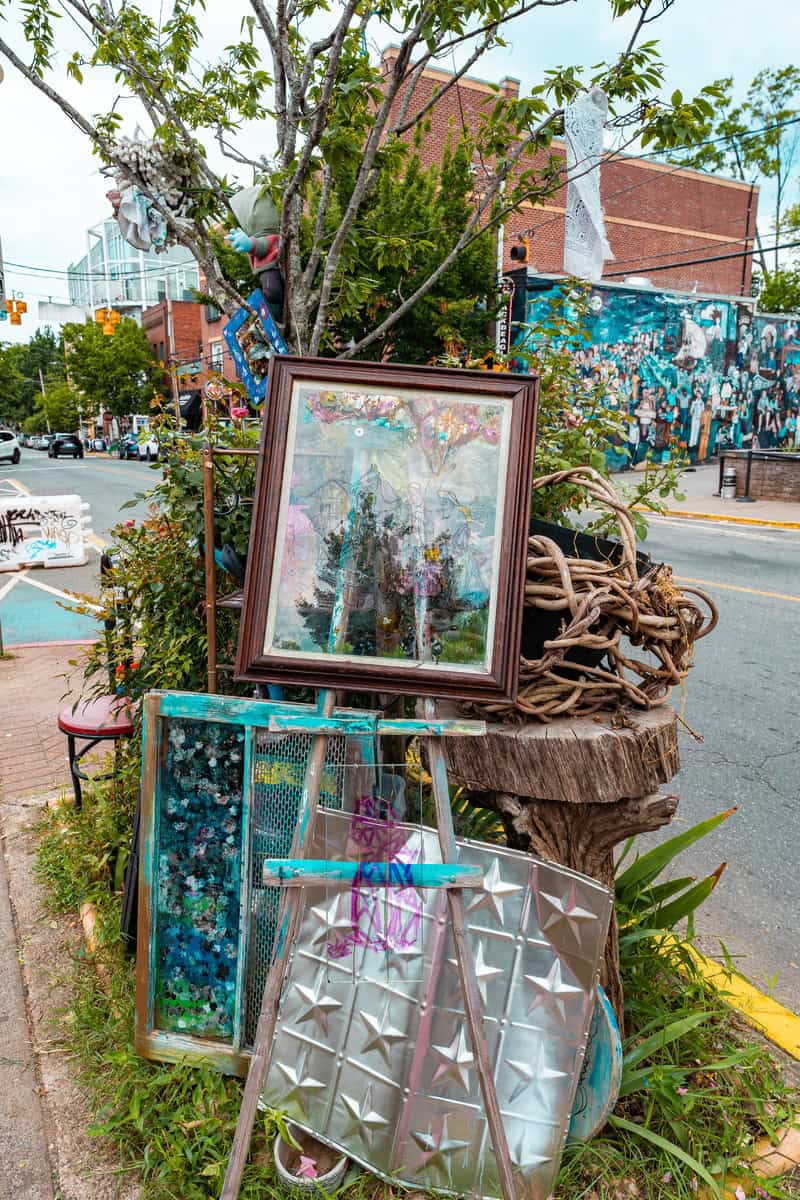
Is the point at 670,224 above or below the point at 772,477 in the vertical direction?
above

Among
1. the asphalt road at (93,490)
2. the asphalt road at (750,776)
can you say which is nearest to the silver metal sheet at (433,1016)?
the asphalt road at (750,776)

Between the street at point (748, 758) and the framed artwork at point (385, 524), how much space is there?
1032mm

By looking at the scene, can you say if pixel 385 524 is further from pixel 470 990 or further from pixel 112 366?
pixel 112 366

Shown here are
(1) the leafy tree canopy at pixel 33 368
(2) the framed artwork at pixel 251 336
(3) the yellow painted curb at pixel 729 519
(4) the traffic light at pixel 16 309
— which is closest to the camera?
(2) the framed artwork at pixel 251 336

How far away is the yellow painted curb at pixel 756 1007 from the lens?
2496 millimetres

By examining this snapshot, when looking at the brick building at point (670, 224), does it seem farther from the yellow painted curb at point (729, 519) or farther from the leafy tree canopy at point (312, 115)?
the leafy tree canopy at point (312, 115)

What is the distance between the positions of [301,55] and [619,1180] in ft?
14.3

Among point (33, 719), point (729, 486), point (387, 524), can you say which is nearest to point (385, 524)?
point (387, 524)

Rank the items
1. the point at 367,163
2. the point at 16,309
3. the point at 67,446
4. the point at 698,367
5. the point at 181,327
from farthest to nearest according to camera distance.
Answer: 1. the point at 181,327
2. the point at 67,446
3. the point at 16,309
4. the point at 698,367
5. the point at 367,163

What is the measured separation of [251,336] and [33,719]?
3259mm

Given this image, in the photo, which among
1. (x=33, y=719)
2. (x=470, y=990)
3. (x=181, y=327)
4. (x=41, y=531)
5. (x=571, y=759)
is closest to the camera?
(x=470, y=990)

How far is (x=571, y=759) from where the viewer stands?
81.7 inches

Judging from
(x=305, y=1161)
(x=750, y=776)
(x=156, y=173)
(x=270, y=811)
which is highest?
(x=156, y=173)

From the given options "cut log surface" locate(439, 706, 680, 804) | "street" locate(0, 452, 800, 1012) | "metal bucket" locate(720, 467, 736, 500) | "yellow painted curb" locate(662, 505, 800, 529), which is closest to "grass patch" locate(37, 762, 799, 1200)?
"street" locate(0, 452, 800, 1012)
